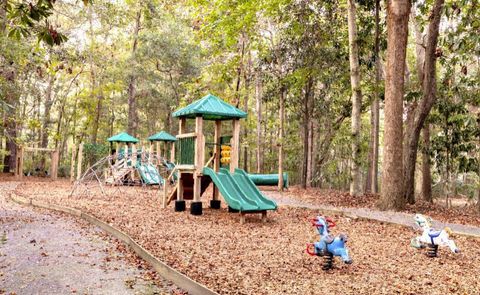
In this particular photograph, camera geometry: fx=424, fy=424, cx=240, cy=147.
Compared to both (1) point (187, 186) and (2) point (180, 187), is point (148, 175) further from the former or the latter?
(2) point (180, 187)

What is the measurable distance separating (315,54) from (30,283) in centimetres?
1486

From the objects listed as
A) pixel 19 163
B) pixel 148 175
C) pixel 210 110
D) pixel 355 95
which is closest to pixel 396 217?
pixel 210 110

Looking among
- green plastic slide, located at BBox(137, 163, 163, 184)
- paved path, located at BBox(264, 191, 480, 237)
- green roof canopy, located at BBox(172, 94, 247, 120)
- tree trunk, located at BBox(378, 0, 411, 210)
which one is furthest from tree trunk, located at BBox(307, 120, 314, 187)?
green roof canopy, located at BBox(172, 94, 247, 120)

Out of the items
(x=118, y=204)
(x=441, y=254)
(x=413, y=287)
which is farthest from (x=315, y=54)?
(x=413, y=287)

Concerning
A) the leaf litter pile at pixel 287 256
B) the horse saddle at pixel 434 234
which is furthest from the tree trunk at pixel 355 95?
the horse saddle at pixel 434 234

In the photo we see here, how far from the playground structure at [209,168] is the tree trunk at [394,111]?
3.23 metres

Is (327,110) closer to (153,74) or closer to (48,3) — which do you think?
(153,74)

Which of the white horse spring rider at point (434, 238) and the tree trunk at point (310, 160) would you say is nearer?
the white horse spring rider at point (434, 238)

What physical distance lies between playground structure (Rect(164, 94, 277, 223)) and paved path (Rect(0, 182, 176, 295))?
2931 mm

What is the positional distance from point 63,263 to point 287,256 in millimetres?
3121

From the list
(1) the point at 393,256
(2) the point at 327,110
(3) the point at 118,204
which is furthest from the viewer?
(2) the point at 327,110

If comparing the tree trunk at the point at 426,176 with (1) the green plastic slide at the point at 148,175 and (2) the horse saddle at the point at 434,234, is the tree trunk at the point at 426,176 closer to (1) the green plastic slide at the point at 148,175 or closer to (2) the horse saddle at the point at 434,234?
(2) the horse saddle at the point at 434,234

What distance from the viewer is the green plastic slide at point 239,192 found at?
365 inches

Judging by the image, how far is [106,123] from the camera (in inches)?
1364
